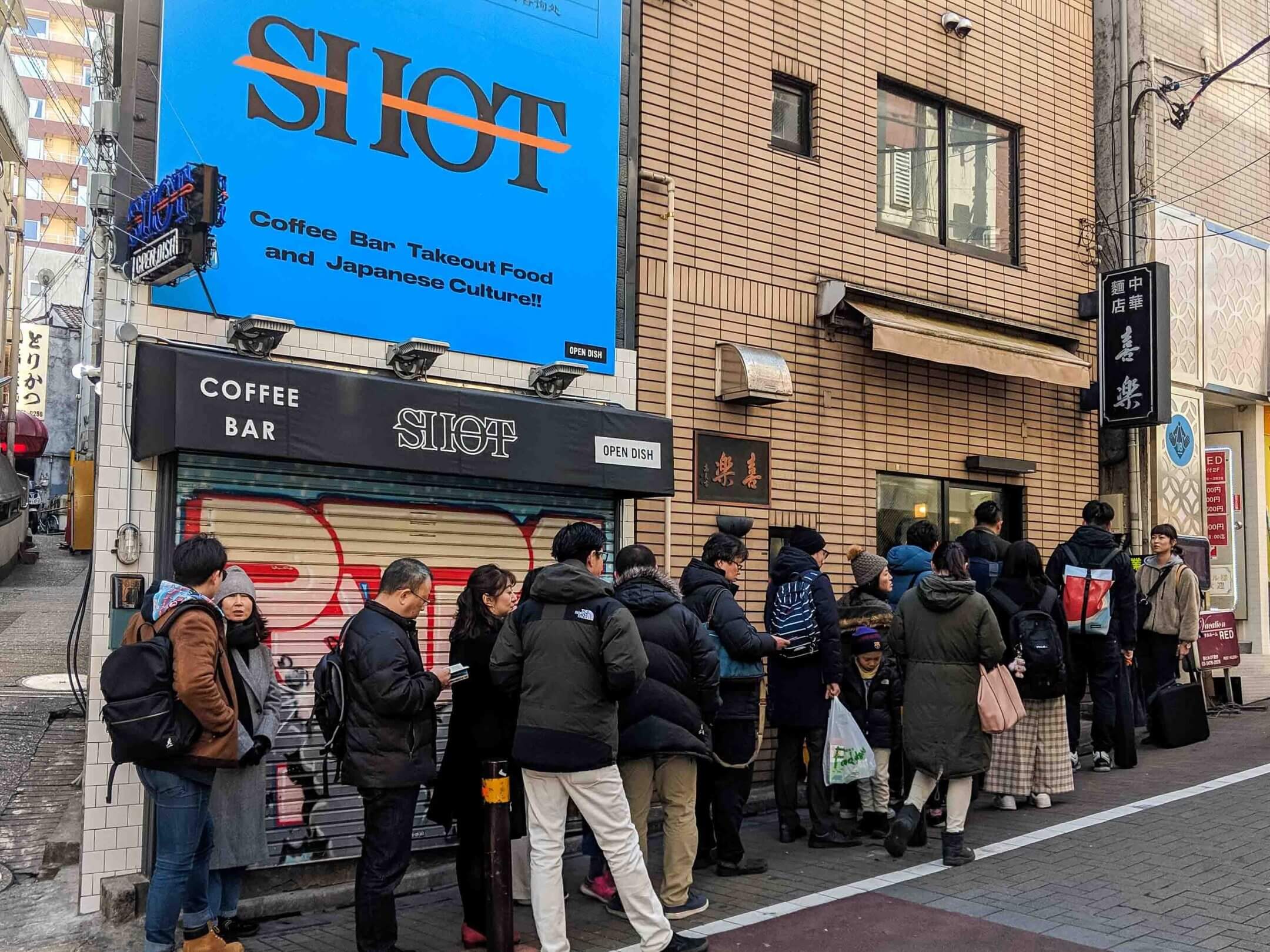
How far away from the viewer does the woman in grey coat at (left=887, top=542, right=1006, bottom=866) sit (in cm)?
668

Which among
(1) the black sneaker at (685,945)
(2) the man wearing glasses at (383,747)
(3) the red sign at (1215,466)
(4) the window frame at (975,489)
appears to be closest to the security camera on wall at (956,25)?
(4) the window frame at (975,489)

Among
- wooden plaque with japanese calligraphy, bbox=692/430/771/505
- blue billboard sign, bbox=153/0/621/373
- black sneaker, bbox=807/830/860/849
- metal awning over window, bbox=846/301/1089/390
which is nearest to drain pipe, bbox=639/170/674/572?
wooden plaque with japanese calligraphy, bbox=692/430/771/505

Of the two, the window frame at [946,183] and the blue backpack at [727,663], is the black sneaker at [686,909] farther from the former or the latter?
the window frame at [946,183]

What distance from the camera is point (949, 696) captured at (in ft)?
22.2

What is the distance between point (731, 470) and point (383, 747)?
4.23 metres

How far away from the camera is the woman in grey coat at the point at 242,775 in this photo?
554cm

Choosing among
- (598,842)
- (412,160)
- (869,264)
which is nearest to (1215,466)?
(869,264)

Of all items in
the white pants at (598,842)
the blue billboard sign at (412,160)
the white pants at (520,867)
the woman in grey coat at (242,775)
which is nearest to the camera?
the white pants at (598,842)

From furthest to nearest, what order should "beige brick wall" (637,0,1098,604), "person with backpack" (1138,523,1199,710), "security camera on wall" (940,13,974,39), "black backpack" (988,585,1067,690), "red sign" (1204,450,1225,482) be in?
"red sign" (1204,450,1225,482) < "security camera on wall" (940,13,974,39) < "person with backpack" (1138,523,1199,710) < "beige brick wall" (637,0,1098,604) < "black backpack" (988,585,1067,690)

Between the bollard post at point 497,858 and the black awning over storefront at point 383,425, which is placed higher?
the black awning over storefront at point 383,425

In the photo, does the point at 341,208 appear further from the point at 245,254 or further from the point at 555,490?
the point at 555,490

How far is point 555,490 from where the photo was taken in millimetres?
7828

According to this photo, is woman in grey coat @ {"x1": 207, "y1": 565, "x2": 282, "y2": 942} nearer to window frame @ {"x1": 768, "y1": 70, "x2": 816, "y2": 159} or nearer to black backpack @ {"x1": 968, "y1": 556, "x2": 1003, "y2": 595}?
black backpack @ {"x1": 968, "y1": 556, "x2": 1003, "y2": 595}

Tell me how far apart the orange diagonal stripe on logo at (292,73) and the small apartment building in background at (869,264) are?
2404mm
